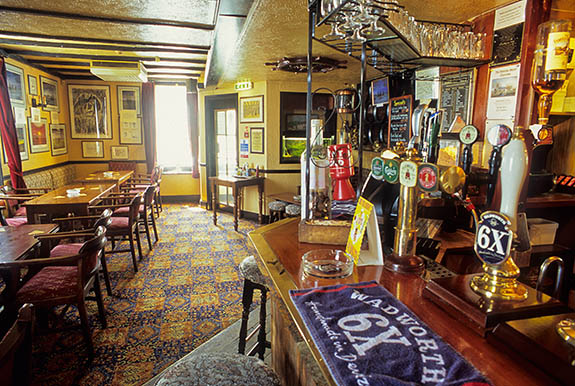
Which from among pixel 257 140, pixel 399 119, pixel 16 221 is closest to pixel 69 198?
pixel 16 221

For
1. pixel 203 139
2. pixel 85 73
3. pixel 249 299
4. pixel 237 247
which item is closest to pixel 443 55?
pixel 249 299

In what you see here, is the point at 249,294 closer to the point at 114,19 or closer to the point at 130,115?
the point at 114,19

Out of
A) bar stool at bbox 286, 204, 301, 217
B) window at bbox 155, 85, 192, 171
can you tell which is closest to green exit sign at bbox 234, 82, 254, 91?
window at bbox 155, 85, 192, 171

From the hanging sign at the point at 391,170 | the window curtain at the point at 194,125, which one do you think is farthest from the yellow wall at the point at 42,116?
the hanging sign at the point at 391,170

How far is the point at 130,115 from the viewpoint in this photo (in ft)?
25.9

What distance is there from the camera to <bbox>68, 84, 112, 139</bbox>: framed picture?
25.0 ft

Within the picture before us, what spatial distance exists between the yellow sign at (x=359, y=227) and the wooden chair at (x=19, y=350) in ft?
3.64

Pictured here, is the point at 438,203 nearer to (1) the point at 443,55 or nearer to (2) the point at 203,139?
(1) the point at 443,55

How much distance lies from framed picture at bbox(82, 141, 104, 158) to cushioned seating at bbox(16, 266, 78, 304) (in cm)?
598

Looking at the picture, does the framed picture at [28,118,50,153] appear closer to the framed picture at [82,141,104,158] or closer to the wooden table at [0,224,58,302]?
the framed picture at [82,141,104,158]

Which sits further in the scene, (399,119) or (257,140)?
(257,140)

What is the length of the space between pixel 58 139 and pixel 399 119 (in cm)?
673

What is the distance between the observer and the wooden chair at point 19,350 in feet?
3.27

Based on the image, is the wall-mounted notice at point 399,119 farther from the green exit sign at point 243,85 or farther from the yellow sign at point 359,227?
the yellow sign at point 359,227
